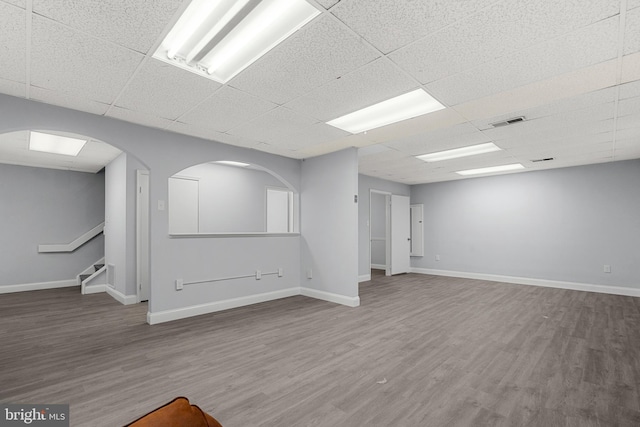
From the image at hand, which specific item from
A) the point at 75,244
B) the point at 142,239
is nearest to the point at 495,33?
the point at 142,239

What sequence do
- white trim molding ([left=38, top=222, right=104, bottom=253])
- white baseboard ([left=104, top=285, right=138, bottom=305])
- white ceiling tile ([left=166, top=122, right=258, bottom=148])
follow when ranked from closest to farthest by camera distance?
white ceiling tile ([left=166, top=122, right=258, bottom=148]) → white baseboard ([left=104, top=285, right=138, bottom=305]) → white trim molding ([left=38, top=222, right=104, bottom=253])

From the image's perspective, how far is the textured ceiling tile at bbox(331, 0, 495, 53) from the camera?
1671 mm

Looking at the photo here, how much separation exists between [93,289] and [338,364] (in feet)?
18.7

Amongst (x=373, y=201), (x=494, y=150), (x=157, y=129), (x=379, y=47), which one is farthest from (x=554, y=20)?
(x=373, y=201)

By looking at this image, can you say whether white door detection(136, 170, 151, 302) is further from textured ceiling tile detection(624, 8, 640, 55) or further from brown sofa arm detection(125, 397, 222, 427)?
textured ceiling tile detection(624, 8, 640, 55)

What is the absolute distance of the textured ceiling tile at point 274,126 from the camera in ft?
11.0

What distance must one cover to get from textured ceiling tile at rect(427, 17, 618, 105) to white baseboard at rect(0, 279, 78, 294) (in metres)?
8.22

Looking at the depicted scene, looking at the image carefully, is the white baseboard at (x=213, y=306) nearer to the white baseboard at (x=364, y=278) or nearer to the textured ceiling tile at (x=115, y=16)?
the white baseboard at (x=364, y=278)

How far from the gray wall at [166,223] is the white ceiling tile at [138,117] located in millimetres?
119

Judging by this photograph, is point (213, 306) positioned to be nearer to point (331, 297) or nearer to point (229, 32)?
point (331, 297)

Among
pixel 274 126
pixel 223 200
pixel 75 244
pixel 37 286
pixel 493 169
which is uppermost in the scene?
pixel 274 126

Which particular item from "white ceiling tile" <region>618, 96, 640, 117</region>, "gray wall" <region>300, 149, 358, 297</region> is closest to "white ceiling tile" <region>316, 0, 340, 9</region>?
"gray wall" <region>300, 149, 358, 297</region>

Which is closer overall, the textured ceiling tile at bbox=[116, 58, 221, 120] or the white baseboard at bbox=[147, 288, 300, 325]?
the textured ceiling tile at bbox=[116, 58, 221, 120]

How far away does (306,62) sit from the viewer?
7.48ft
